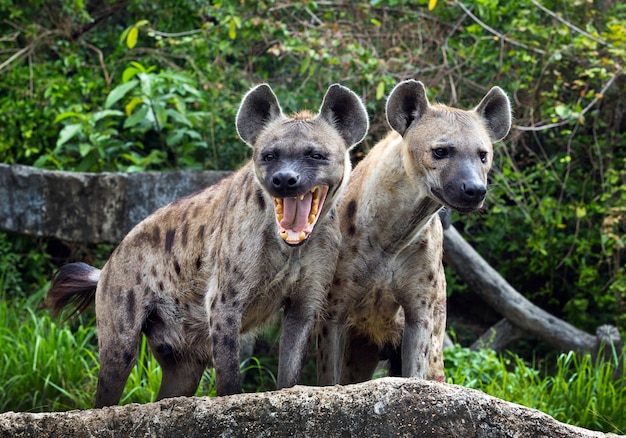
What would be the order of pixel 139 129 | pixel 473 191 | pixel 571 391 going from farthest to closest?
pixel 139 129 < pixel 571 391 < pixel 473 191

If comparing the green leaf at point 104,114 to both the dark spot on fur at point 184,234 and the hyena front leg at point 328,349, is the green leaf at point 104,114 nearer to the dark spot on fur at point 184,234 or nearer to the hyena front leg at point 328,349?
the dark spot on fur at point 184,234

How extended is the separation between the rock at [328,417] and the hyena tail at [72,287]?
1.52m

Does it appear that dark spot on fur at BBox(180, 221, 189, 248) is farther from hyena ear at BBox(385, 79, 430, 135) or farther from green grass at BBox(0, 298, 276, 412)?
green grass at BBox(0, 298, 276, 412)

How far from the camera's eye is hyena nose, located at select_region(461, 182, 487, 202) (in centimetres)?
408

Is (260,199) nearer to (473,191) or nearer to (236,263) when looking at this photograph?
(236,263)

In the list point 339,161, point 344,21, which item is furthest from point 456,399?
point 344,21

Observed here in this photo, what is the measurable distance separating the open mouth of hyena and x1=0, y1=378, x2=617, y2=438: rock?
806 mm

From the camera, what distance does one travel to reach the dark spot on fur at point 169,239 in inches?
A: 185

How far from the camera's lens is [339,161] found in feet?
13.9

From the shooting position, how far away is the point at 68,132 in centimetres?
805

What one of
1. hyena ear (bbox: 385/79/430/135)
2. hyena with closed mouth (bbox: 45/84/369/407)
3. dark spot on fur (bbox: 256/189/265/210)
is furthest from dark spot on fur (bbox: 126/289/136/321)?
hyena ear (bbox: 385/79/430/135)

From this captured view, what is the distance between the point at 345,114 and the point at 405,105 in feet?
1.06

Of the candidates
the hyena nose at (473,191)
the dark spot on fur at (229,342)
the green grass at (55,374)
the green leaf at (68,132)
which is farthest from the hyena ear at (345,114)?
the green leaf at (68,132)

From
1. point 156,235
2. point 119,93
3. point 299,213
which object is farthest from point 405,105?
point 119,93
